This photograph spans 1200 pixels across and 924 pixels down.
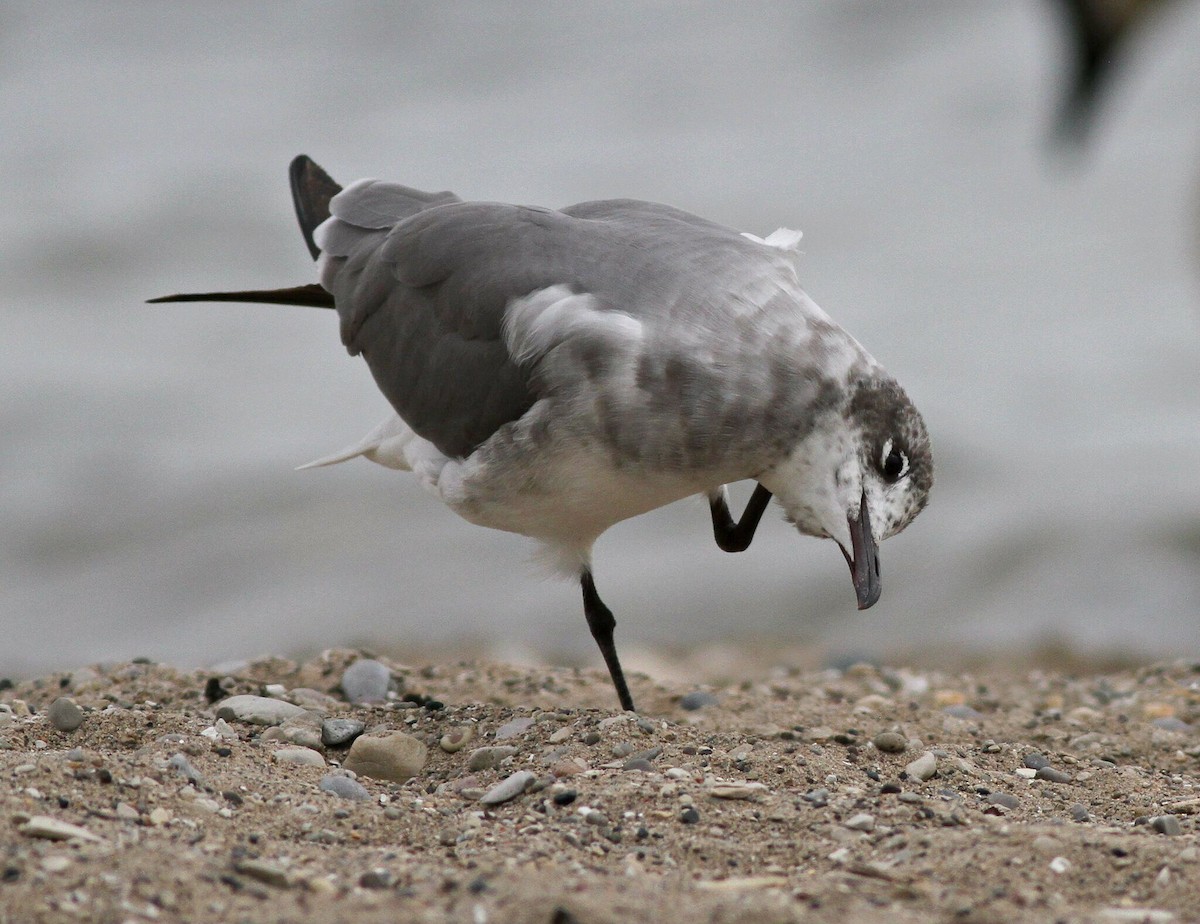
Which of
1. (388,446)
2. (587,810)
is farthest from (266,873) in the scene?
(388,446)

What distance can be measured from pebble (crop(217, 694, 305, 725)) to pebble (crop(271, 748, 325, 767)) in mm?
462

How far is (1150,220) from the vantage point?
16156 millimetres

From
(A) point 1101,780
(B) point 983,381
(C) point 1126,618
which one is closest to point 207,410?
(B) point 983,381

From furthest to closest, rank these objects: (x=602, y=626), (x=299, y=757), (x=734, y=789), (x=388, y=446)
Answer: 1. (x=388, y=446)
2. (x=602, y=626)
3. (x=299, y=757)
4. (x=734, y=789)

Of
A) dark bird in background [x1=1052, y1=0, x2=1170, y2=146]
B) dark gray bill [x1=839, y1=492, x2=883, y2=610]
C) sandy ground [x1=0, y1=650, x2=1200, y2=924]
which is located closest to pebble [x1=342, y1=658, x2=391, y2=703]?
sandy ground [x1=0, y1=650, x2=1200, y2=924]

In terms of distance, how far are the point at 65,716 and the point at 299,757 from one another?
761 millimetres

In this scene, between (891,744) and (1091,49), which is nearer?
(891,744)

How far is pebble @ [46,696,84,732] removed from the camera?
473 cm

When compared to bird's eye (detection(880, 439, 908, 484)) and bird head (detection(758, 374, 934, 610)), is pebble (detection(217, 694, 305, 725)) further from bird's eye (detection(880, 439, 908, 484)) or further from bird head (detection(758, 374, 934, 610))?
bird's eye (detection(880, 439, 908, 484))

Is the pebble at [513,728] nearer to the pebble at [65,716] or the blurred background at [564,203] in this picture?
the pebble at [65,716]

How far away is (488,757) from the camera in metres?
4.66

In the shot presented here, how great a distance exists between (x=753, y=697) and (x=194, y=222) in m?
11.4

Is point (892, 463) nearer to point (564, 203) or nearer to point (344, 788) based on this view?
point (344, 788)

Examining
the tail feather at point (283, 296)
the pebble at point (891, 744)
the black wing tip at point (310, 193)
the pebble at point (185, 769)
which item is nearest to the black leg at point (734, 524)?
the pebble at point (891, 744)
